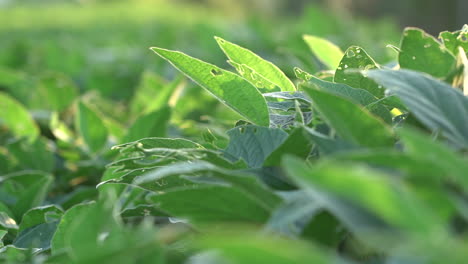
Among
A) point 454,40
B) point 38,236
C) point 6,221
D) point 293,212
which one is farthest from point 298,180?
point 6,221

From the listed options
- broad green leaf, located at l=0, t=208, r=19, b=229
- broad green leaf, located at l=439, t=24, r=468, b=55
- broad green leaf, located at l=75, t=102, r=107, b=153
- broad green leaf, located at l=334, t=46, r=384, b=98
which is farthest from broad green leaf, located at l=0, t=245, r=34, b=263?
broad green leaf, located at l=75, t=102, r=107, b=153

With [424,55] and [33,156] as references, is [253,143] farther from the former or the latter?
[33,156]

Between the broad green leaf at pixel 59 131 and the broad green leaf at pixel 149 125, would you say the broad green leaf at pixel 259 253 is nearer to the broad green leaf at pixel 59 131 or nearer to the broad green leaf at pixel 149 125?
the broad green leaf at pixel 149 125

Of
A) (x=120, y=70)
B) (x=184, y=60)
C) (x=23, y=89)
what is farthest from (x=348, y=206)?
(x=120, y=70)

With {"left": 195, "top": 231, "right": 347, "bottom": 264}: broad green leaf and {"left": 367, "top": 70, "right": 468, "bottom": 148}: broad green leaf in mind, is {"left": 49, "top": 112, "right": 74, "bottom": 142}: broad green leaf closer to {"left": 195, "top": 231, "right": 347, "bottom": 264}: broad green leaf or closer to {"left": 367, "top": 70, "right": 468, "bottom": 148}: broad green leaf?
{"left": 367, "top": 70, "right": 468, "bottom": 148}: broad green leaf

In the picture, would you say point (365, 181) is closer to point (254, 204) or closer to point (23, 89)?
point (254, 204)

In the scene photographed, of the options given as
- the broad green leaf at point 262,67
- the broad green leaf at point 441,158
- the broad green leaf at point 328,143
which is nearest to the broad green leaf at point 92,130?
the broad green leaf at point 262,67
